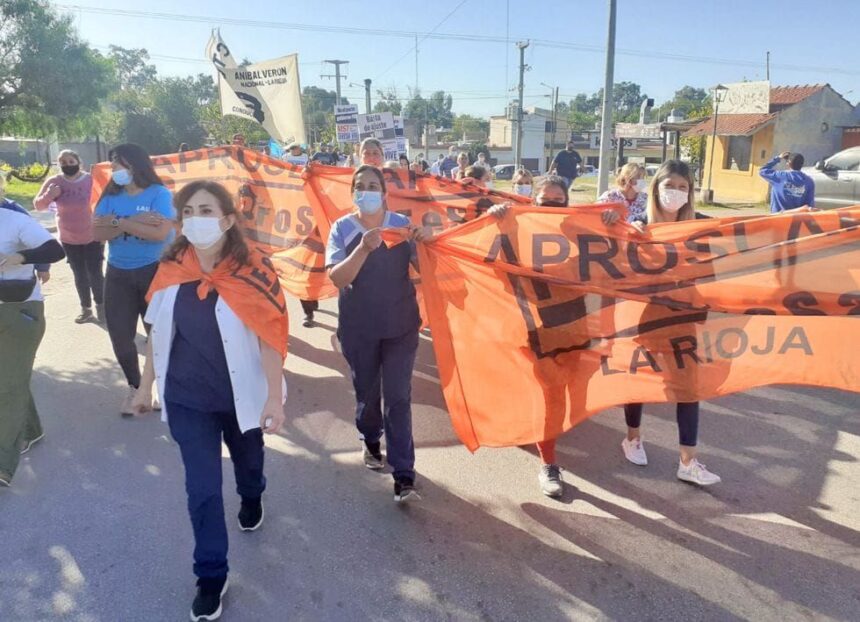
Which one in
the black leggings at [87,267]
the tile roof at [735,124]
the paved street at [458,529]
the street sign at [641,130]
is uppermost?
the tile roof at [735,124]

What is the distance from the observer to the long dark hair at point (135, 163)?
15.2 feet

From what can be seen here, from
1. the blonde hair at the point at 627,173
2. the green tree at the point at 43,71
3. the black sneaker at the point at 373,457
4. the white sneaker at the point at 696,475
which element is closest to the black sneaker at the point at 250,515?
Result: the black sneaker at the point at 373,457

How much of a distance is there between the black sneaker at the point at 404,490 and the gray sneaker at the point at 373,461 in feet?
1.51

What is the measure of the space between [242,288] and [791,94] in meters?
35.6

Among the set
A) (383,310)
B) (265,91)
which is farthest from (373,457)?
(265,91)

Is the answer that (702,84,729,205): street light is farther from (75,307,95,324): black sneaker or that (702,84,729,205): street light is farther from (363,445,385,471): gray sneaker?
(363,445,385,471): gray sneaker

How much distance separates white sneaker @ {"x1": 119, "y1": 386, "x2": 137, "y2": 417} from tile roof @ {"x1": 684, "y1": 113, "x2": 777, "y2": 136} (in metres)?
29.5

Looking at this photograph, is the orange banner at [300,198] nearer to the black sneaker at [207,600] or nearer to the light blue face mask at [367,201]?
the light blue face mask at [367,201]

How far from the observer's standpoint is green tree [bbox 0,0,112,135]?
80.2ft

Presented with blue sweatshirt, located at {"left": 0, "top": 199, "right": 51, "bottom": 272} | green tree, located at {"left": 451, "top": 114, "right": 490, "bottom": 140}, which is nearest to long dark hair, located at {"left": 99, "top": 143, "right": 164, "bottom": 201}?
blue sweatshirt, located at {"left": 0, "top": 199, "right": 51, "bottom": 272}

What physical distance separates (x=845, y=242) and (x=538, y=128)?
79.6 m

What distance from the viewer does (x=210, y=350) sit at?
2781 mm

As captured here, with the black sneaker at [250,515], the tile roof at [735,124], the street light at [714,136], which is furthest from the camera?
the tile roof at [735,124]

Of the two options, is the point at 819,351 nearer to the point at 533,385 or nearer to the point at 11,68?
the point at 533,385
